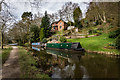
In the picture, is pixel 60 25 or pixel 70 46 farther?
pixel 60 25

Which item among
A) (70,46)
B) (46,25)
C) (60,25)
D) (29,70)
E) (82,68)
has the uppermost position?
(60,25)

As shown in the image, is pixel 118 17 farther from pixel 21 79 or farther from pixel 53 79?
pixel 21 79

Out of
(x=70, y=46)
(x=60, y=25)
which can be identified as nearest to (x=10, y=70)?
(x=70, y=46)

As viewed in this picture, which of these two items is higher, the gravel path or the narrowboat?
the narrowboat

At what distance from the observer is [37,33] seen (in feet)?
123

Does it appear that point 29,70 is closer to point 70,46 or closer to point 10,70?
point 10,70

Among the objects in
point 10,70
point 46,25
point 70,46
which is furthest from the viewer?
point 46,25

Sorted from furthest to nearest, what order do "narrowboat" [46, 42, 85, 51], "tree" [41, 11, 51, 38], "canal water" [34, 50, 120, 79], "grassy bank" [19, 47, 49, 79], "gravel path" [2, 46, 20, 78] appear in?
1. "tree" [41, 11, 51, 38]
2. "narrowboat" [46, 42, 85, 51]
3. "canal water" [34, 50, 120, 79]
4. "grassy bank" [19, 47, 49, 79]
5. "gravel path" [2, 46, 20, 78]

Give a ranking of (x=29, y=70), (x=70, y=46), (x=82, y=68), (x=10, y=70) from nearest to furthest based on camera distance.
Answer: (x=10, y=70), (x=29, y=70), (x=82, y=68), (x=70, y=46)

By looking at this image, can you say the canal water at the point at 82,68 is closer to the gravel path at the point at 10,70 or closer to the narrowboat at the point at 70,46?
the gravel path at the point at 10,70

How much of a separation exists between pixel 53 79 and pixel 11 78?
2.19 metres

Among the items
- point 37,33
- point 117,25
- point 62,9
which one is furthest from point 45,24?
point 117,25

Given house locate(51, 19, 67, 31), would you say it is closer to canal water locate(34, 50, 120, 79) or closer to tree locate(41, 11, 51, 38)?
tree locate(41, 11, 51, 38)

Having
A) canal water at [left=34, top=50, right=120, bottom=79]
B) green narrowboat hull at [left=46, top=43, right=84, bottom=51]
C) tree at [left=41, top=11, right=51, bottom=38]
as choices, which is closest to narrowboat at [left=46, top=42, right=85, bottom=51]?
green narrowboat hull at [left=46, top=43, right=84, bottom=51]
